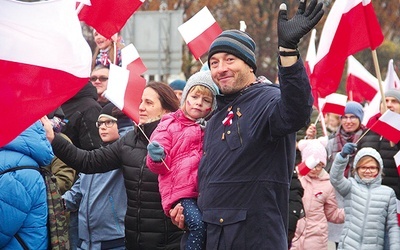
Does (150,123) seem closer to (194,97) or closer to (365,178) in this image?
(194,97)

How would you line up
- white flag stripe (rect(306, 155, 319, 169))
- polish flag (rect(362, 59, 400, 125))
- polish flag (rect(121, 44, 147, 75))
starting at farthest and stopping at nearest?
polish flag (rect(362, 59, 400, 125))
white flag stripe (rect(306, 155, 319, 169))
polish flag (rect(121, 44, 147, 75))

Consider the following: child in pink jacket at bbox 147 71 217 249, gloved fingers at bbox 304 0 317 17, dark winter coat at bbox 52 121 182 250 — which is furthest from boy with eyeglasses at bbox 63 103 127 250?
gloved fingers at bbox 304 0 317 17

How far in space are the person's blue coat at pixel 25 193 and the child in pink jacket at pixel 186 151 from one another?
27.6 inches

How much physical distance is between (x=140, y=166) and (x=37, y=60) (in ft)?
6.99

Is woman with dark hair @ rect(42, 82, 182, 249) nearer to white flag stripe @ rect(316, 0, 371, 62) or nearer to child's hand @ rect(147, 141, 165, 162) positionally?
child's hand @ rect(147, 141, 165, 162)

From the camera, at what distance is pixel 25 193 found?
5859 millimetres

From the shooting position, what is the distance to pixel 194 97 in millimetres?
6363

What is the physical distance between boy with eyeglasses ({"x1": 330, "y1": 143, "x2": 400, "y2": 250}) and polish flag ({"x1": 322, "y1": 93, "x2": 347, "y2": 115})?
213cm

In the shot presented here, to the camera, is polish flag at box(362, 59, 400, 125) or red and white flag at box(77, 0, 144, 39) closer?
red and white flag at box(77, 0, 144, 39)

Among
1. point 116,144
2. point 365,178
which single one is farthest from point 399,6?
point 116,144

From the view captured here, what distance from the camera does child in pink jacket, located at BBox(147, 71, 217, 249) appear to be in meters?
5.94

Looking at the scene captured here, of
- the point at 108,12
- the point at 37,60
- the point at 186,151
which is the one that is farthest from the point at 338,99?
the point at 37,60

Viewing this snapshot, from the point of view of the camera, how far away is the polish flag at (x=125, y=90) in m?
6.94

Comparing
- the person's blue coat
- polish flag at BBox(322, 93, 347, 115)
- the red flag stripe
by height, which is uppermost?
the red flag stripe
